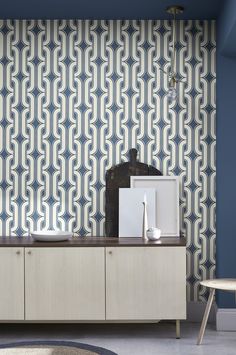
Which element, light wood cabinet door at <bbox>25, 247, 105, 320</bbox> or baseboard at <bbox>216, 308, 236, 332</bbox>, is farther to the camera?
baseboard at <bbox>216, 308, 236, 332</bbox>

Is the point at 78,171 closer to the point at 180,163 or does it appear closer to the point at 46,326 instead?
the point at 180,163

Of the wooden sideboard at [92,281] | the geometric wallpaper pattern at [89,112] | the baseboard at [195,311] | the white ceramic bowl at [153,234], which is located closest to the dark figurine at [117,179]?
the geometric wallpaper pattern at [89,112]

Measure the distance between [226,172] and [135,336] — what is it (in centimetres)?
157

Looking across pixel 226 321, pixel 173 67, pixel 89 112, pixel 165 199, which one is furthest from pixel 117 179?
pixel 226 321

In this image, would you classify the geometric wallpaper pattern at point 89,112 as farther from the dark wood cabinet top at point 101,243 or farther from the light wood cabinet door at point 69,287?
the light wood cabinet door at point 69,287

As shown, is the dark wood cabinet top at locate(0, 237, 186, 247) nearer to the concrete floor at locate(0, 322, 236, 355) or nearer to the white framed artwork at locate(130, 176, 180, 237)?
the white framed artwork at locate(130, 176, 180, 237)

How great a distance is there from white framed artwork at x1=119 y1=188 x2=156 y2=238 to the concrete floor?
0.81 metres

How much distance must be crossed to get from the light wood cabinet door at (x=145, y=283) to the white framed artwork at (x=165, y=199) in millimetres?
521

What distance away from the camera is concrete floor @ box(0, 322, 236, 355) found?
15.0ft

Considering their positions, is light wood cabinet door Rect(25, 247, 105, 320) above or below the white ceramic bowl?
below

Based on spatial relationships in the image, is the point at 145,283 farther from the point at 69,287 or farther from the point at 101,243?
the point at 69,287

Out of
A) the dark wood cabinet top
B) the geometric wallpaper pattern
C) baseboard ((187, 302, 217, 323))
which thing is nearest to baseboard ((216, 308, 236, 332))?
baseboard ((187, 302, 217, 323))

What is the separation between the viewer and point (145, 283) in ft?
16.0

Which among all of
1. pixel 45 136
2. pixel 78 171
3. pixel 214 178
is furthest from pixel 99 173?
pixel 214 178
